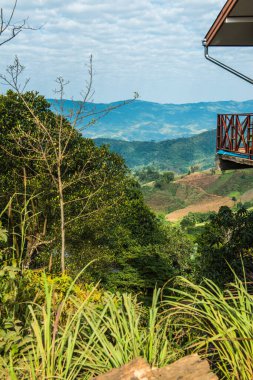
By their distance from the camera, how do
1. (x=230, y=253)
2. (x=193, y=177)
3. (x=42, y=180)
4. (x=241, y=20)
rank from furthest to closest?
(x=193, y=177) < (x=42, y=180) < (x=230, y=253) < (x=241, y=20)

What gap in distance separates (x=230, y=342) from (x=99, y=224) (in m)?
19.7

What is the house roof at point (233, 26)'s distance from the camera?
36.0 ft

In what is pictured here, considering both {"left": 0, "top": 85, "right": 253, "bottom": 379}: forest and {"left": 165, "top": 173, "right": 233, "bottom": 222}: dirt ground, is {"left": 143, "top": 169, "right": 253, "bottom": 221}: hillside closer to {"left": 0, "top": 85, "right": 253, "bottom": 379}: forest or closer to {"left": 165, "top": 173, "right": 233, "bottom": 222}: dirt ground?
{"left": 165, "top": 173, "right": 233, "bottom": 222}: dirt ground

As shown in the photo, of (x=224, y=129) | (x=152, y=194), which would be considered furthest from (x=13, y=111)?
(x=152, y=194)

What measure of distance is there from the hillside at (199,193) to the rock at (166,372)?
417 ft

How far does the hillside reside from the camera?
14762 centimetres

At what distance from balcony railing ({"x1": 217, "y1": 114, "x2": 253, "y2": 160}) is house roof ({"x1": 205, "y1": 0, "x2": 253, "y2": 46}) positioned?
6.56ft

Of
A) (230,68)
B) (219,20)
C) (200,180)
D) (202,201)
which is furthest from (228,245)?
(200,180)

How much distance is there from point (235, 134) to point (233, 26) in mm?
2729

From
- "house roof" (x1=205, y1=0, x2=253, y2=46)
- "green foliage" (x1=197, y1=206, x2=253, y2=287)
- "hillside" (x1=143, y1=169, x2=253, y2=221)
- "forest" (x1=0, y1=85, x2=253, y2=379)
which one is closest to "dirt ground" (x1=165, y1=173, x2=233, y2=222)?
"hillside" (x1=143, y1=169, x2=253, y2=221)

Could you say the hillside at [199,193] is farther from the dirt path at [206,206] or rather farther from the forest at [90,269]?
the forest at [90,269]

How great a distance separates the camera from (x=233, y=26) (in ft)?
38.9

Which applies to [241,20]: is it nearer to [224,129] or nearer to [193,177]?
[224,129]

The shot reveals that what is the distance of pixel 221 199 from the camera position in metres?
155
